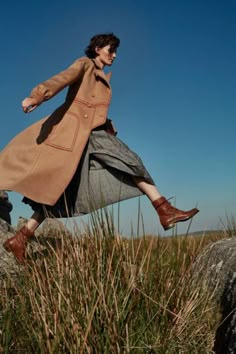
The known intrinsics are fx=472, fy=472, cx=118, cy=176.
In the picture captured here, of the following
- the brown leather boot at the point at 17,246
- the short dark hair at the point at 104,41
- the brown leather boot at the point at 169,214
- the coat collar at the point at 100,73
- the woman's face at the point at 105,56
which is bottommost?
the brown leather boot at the point at 17,246

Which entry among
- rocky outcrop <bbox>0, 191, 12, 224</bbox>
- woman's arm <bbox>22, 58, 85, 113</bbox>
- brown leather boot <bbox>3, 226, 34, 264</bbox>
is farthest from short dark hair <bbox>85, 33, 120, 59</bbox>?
rocky outcrop <bbox>0, 191, 12, 224</bbox>

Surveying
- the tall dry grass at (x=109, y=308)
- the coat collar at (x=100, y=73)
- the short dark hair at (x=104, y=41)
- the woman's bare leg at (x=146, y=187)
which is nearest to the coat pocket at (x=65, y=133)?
the coat collar at (x=100, y=73)

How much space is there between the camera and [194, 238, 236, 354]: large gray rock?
2539 millimetres

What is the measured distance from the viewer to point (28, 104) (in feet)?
12.8

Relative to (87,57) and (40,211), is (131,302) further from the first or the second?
(87,57)

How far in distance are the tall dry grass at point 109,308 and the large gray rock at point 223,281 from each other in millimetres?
74

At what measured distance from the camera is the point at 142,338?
2.37 metres

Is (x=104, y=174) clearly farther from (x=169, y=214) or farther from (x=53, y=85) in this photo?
(x=53, y=85)

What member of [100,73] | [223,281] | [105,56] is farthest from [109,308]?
[105,56]

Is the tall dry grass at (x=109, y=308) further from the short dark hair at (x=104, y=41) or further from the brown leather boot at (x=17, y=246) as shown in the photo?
the short dark hair at (x=104, y=41)

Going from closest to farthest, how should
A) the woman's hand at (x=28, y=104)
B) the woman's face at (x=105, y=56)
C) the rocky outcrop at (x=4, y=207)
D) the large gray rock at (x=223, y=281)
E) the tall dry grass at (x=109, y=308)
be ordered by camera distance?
the tall dry grass at (x=109, y=308)
the large gray rock at (x=223, y=281)
the woman's hand at (x=28, y=104)
the woman's face at (x=105, y=56)
the rocky outcrop at (x=4, y=207)

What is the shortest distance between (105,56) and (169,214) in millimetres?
1750

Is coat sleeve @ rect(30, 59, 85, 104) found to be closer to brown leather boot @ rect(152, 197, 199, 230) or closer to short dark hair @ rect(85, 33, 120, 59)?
short dark hair @ rect(85, 33, 120, 59)

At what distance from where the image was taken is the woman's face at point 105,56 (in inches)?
186
